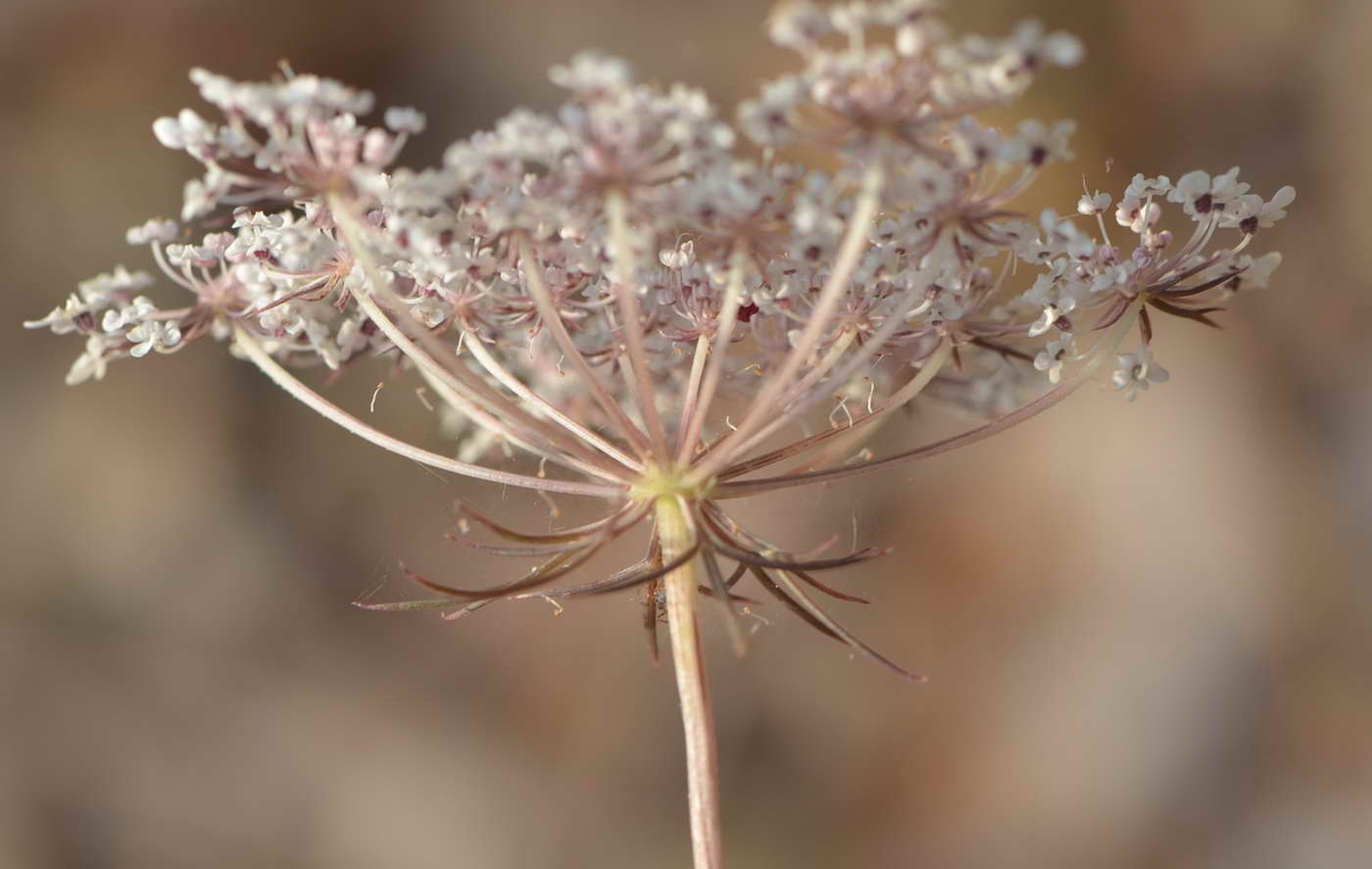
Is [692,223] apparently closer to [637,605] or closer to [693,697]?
[693,697]

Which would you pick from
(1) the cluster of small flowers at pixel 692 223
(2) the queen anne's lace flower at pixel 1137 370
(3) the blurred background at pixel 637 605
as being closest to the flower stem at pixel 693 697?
(1) the cluster of small flowers at pixel 692 223

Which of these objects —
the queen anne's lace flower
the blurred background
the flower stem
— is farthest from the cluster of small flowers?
the blurred background

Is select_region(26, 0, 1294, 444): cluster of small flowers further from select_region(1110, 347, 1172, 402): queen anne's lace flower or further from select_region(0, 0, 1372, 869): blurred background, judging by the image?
select_region(0, 0, 1372, 869): blurred background

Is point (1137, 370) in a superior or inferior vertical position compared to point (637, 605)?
inferior

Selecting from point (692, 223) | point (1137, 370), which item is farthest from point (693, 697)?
point (1137, 370)

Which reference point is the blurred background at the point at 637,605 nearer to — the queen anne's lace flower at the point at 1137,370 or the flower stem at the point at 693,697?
the queen anne's lace flower at the point at 1137,370
